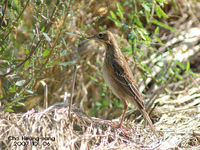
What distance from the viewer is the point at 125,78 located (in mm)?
3799

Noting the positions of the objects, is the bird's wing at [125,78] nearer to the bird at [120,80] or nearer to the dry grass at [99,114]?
the bird at [120,80]

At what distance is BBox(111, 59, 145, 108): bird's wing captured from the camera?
372 cm

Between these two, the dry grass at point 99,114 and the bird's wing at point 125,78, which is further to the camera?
the bird's wing at point 125,78

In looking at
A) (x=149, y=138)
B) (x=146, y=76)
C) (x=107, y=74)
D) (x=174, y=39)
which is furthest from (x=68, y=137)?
(x=174, y=39)

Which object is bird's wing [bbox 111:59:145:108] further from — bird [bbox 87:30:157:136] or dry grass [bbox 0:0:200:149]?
dry grass [bbox 0:0:200:149]

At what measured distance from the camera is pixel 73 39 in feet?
14.4

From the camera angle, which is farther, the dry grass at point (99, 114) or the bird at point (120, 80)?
the bird at point (120, 80)

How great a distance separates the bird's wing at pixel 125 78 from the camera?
372 centimetres

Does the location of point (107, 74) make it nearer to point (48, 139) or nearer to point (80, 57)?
point (80, 57)

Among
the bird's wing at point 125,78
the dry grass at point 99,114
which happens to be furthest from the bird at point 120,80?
the dry grass at point 99,114

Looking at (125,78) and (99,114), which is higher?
(125,78)

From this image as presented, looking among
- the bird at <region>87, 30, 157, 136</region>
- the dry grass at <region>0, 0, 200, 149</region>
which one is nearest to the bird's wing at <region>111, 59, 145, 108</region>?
the bird at <region>87, 30, 157, 136</region>

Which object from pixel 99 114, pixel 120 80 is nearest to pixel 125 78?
pixel 120 80

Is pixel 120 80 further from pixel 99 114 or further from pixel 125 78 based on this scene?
pixel 99 114
